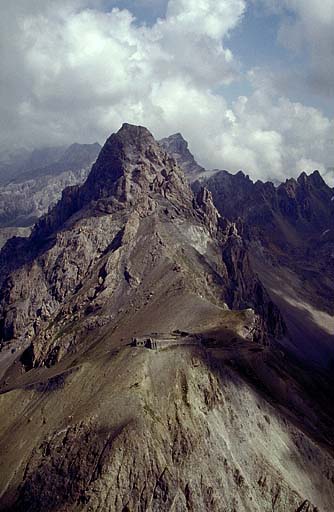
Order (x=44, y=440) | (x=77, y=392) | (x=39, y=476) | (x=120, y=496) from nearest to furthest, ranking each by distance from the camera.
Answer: (x=120, y=496) → (x=39, y=476) → (x=44, y=440) → (x=77, y=392)

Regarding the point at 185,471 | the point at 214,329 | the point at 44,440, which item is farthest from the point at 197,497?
the point at 214,329

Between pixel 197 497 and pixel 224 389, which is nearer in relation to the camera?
pixel 197 497

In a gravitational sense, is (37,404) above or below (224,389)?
below

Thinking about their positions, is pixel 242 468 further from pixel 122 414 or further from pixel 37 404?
pixel 37 404

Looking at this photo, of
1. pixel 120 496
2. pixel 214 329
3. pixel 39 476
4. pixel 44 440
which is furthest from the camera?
pixel 214 329

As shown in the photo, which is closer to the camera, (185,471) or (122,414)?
(185,471)

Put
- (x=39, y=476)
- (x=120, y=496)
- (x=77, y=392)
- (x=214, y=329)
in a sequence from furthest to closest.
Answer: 1. (x=214, y=329)
2. (x=77, y=392)
3. (x=39, y=476)
4. (x=120, y=496)

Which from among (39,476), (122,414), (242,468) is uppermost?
(122,414)

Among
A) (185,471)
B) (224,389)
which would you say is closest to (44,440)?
(185,471)

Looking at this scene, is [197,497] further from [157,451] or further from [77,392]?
[77,392]

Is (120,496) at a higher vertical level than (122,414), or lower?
lower
